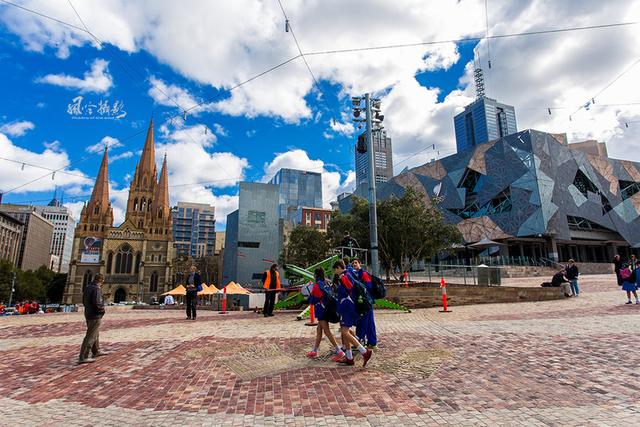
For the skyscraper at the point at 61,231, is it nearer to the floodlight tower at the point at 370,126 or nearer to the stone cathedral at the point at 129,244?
the stone cathedral at the point at 129,244

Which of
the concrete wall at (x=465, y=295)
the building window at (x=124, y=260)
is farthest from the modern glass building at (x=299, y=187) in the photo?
the concrete wall at (x=465, y=295)

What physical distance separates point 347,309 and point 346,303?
0.10 metres

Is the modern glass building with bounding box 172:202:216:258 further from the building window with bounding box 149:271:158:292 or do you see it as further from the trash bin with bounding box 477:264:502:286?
the trash bin with bounding box 477:264:502:286

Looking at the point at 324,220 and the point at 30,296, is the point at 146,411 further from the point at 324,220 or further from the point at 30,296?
the point at 324,220

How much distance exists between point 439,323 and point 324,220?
4347 inches

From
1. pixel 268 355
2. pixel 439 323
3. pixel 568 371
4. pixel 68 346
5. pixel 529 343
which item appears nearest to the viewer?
pixel 568 371

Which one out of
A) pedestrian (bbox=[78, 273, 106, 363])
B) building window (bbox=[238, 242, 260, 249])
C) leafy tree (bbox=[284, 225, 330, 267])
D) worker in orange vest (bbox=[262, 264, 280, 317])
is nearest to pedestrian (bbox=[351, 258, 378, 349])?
pedestrian (bbox=[78, 273, 106, 363])

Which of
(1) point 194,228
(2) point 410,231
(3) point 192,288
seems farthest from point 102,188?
(3) point 192,288

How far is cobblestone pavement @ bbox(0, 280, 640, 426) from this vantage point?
12.5ft

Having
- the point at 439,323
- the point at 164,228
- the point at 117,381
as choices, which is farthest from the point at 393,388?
the point at 164,228

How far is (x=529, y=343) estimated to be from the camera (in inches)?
275

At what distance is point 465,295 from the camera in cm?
1565

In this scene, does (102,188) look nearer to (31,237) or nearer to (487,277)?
(31,237)

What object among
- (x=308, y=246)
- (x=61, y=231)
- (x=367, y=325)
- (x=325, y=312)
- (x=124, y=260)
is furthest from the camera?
(x=61, y=231)
